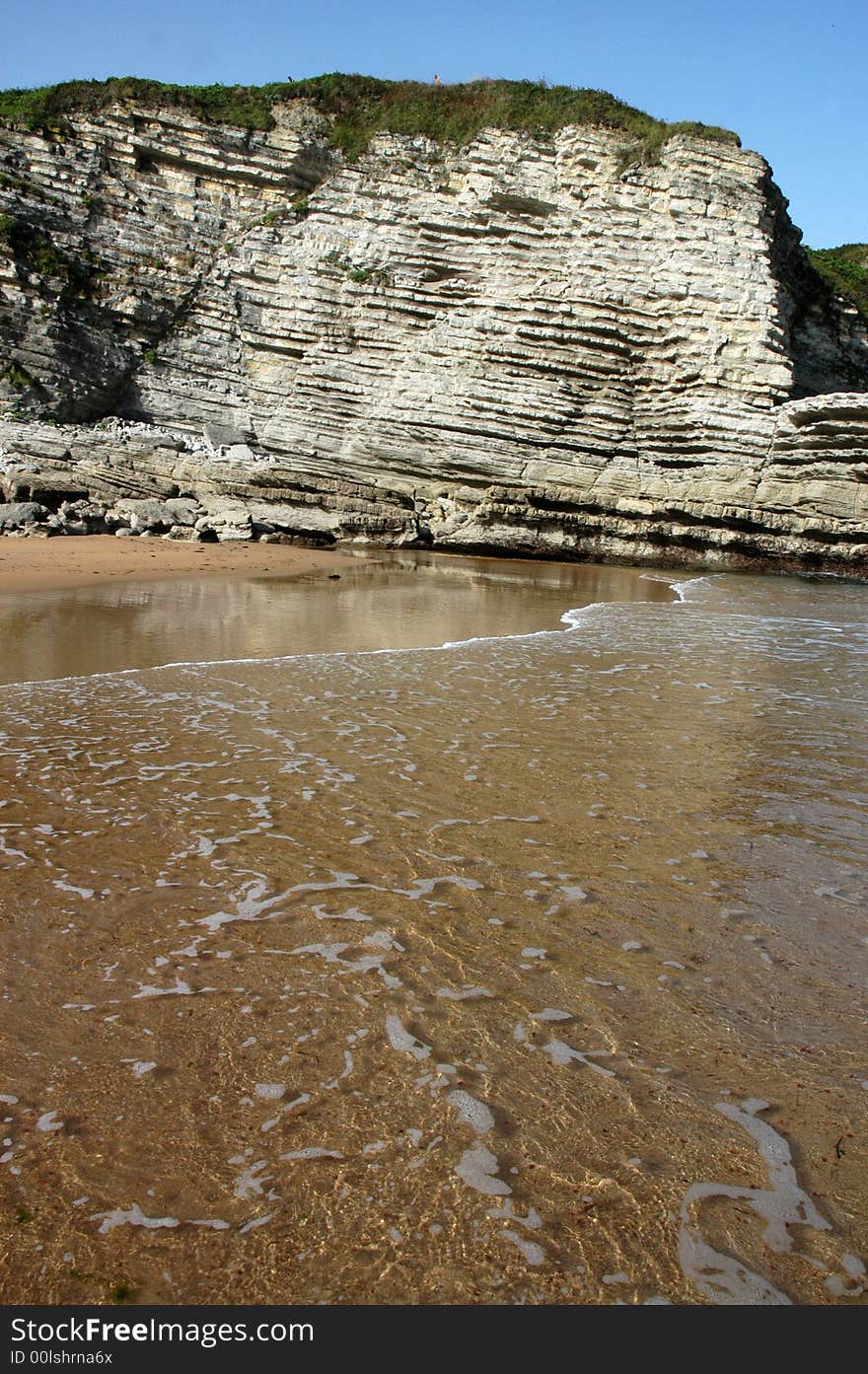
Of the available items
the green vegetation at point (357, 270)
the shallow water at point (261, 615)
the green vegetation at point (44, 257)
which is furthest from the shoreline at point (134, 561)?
the green vegetation at point (44, 257)

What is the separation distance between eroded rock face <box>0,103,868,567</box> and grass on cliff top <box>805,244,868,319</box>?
26.5 feet

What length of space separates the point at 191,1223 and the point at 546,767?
10.5ft

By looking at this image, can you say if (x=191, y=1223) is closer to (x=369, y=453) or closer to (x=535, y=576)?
(x=535, y=576)

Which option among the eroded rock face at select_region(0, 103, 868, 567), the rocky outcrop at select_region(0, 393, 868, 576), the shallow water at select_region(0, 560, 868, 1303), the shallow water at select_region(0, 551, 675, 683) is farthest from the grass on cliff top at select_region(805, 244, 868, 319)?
the shallow water at select_region(0, 560, 868, 1303)

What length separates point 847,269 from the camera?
123ft

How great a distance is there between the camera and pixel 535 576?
1869 centimetres

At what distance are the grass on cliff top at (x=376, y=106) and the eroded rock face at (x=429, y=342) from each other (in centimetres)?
58

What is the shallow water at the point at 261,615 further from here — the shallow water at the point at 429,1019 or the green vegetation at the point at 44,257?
the green vegetation at the point at 44,257

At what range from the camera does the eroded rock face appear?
22.3 m

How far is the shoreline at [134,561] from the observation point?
13047 mm

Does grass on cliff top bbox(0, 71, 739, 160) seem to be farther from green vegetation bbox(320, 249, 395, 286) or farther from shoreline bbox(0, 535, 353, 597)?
shoreline bbox(0, 535, 353, 597)

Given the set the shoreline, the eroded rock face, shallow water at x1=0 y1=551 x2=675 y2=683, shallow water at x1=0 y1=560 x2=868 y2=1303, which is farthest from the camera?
the eroded rock face

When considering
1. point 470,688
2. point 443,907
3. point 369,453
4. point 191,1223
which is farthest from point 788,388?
point 191,1223
